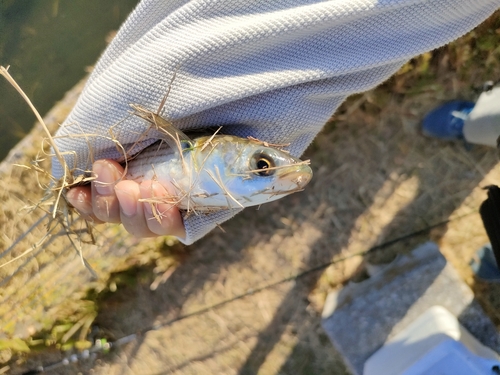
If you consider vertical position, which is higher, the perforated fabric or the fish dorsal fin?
the perforated fabric

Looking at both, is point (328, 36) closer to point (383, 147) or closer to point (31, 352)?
point (383, 147)

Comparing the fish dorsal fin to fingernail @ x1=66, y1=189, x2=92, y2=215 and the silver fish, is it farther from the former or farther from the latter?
fingernail @ x1=66, y1=189, x2=92, y2=215

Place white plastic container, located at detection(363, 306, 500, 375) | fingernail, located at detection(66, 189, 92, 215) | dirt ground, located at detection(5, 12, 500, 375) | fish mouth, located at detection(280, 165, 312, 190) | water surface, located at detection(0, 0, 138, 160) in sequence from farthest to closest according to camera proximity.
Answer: water surface, located at detection(0, 0, 138, 160) < dirt ground, located at detection(5, 12, 500, 375) < white plastic container, located at detection(363, 306, 500, 375) < fingernail, located at detection(66, 189, 92, 215) < fish mouth, located at detection(280, 165, 312, 190)

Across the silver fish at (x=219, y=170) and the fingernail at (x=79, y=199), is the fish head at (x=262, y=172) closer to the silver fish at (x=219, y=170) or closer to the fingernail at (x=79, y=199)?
the silver fish at (x=219, y=170)

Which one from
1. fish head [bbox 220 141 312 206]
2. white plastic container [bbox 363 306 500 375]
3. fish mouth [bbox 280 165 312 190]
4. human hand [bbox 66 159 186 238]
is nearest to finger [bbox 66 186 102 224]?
human hand [bbox 66 159 186 238]

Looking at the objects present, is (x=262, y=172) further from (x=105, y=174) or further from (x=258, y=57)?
(x=105, y=174)

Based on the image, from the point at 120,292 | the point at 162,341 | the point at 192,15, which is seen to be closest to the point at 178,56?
the point at 192,15
